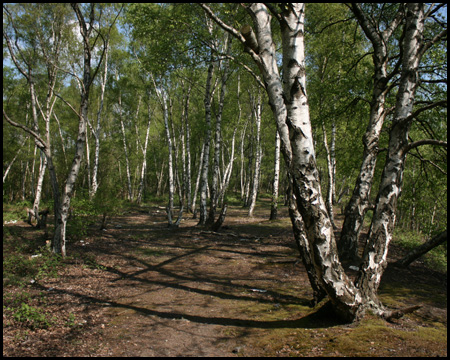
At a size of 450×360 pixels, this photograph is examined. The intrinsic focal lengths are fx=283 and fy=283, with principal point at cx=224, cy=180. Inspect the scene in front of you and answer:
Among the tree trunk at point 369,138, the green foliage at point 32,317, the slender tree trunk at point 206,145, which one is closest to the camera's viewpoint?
the green foliage at point 32,317

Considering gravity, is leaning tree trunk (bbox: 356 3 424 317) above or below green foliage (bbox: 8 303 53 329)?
above

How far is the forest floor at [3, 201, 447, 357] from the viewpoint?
3713mm

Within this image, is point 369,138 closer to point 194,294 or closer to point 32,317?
point 194,294

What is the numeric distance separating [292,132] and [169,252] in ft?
25.1

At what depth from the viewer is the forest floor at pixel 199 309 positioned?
3.71 m

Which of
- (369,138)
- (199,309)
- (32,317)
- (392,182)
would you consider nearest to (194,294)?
(199,309)

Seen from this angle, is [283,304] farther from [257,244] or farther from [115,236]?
[115,236]

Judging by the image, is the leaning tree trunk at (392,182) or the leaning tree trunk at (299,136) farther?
the leaning tree trunk at (392,182)

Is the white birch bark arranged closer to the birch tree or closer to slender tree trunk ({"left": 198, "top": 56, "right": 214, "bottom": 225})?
the birch tree

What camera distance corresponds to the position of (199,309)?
5.32 m

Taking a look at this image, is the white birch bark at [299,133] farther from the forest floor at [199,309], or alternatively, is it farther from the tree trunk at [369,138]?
the tree trunk at [369,138]

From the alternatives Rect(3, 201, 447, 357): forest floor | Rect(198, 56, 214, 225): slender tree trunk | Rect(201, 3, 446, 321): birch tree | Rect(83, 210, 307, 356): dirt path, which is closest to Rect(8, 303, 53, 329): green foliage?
Rect(3, 201, 447, 357): forest floor

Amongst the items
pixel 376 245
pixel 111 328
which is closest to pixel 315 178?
pixel 376 245

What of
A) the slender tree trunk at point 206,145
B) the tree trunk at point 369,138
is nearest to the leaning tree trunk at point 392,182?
the tree trunk at point 369,138
